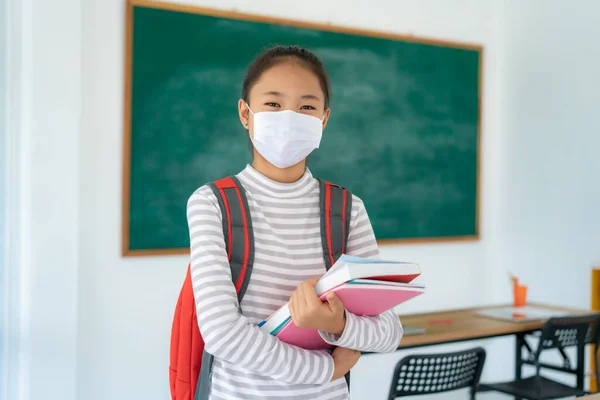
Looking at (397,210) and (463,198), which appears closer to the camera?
(397,210)

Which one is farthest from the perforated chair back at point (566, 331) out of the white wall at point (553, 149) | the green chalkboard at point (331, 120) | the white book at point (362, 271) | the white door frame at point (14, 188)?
the white door frame at point (14, 188)

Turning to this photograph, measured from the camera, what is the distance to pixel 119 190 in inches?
120

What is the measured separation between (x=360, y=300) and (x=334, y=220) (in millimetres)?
172

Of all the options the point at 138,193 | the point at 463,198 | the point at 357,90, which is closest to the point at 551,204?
the point at 463,198

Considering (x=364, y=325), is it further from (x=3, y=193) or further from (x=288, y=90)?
(x=3, y=193)

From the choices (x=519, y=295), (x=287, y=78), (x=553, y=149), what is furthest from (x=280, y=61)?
(x=553, y=149)

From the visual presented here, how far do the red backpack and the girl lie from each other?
1 cm

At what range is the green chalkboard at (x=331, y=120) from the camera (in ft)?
10.2

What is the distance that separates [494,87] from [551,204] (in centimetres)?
94

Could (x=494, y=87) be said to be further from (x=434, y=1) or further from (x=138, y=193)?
(x=138, y=193)

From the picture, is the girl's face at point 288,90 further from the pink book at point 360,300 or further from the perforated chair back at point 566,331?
the perforated chair back at point 566,331

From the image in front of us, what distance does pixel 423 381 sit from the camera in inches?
93.8

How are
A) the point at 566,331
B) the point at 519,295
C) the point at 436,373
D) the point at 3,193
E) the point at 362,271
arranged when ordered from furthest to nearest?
the point at 519,295 → the point at 566,331 → the point at 3,193 → the point at 436,373 → the point at 362,271

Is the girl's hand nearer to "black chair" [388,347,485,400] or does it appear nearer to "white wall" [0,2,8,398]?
"black chair" [388,347,485,400]
